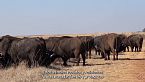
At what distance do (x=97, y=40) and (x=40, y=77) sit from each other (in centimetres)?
1818

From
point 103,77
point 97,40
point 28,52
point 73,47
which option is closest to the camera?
point 103,77

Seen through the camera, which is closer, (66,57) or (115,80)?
(115,80)

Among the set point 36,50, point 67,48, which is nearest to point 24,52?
point 36,50

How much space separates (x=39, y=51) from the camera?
24297mm

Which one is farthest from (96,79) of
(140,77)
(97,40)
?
(97,40)

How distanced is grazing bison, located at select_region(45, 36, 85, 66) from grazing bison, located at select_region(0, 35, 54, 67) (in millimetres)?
1820

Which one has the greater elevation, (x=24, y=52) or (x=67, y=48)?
(x=67, y=48)

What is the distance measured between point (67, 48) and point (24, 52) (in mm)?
3996

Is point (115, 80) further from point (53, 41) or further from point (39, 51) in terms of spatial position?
point (53, 41)

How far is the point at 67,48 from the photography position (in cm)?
2722

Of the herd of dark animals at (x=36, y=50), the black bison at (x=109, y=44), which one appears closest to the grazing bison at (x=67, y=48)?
the herd of dark animals at (x=36, y=50)

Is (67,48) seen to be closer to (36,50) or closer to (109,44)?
(36,50)

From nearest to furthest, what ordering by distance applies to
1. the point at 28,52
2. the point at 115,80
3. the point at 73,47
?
the point at 115,80 → the point at 28,52 → the point at 73,47

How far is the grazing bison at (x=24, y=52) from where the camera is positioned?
24016mm
